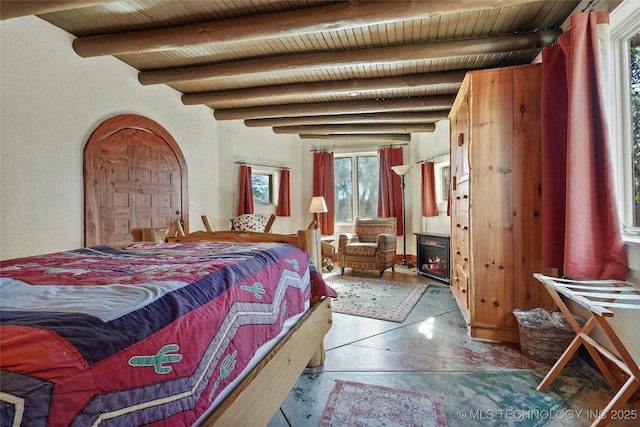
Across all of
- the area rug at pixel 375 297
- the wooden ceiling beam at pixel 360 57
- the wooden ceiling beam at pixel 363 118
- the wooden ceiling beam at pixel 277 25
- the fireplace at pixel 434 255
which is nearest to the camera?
the wooden ceiling beam at pixel 277 25

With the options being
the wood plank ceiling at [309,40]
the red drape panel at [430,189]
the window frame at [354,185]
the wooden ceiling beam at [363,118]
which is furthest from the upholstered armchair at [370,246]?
the wood plank ceiling at [309,40]

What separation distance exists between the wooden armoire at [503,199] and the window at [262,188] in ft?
13.1

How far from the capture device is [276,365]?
1.24 metres

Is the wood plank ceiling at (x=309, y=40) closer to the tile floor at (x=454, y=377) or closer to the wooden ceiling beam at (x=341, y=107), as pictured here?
the wooden ceiling beam at (x=341, y=107)

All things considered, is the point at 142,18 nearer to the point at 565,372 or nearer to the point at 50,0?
the point at 50,0

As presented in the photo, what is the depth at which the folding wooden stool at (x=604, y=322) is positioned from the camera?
127 centimetres

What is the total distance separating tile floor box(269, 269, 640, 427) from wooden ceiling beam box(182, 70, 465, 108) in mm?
2601

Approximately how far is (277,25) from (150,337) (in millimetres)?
2413

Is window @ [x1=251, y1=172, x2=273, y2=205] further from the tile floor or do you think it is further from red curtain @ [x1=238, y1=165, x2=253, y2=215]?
the tile floor

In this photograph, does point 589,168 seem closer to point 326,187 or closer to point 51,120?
point 51,120

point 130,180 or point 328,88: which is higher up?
point 328,88

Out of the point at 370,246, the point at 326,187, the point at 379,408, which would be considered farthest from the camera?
the point at 326,187

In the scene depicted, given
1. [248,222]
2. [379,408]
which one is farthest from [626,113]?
[248,222]

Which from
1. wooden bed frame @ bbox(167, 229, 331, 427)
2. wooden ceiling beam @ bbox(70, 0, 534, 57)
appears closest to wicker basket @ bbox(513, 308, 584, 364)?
wooden bed frame @ bbox(167, 229, 331, 427)
